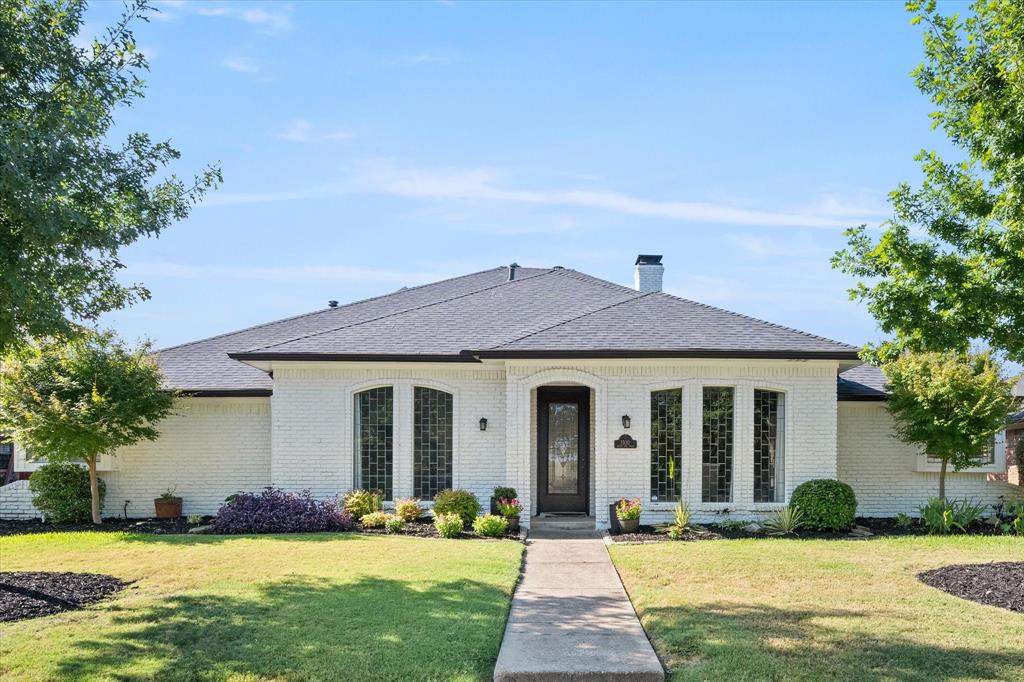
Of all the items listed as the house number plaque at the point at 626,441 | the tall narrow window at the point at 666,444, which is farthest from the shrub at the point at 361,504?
the tall narrow window at the point at 666,444

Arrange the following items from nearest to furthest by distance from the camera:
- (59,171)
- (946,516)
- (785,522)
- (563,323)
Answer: (59,171), (785,522), (946,516), (563,323)

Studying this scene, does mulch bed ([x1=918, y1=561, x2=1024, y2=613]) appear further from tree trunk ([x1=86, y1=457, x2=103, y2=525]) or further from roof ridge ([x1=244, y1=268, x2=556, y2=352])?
tree trunk ([x1=86, y1=457, x2=103, y2=525])

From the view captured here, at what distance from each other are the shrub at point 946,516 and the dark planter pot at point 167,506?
14046 millimetres

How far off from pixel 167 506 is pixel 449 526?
6366 mm

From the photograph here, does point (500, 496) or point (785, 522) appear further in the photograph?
point (500, 496)

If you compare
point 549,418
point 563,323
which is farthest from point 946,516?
point 563,323

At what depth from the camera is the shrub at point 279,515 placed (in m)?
14.7

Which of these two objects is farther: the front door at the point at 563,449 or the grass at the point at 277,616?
the front door at the point at 563,449

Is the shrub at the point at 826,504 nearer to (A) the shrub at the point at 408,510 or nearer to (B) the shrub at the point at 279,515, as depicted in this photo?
(A) the shrub at the point at 408,510


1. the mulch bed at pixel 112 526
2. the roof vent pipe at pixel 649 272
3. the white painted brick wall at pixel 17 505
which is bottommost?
the mulch bed at pixel 112 526

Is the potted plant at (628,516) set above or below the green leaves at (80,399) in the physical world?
below

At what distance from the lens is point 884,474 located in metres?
16.9

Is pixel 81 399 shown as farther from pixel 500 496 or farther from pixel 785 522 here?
pixel 785 522

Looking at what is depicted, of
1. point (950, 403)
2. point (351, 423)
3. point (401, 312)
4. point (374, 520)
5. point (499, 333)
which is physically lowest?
→ point (374, 520)
